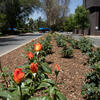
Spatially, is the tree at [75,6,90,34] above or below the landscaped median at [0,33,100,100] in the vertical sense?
above

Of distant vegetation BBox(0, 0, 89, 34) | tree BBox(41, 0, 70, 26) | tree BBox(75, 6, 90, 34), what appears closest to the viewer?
tree BBox(41, 0, 70, 26)

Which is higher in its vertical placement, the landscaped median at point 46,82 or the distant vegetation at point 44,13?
the distant vegetation at point 44,13

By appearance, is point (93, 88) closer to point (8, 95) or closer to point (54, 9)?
point (8, 95)

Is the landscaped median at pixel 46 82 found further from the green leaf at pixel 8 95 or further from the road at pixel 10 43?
the road at pixel 10 43

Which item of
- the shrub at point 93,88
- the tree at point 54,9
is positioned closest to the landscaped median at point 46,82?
the shrub at point 93,88

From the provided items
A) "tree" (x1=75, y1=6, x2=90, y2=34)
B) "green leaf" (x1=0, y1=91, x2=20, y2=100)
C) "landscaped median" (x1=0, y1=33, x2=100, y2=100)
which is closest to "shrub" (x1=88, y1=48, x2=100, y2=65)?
"landscaped median" (x1=0, y1=33, x2=100, y2=100)

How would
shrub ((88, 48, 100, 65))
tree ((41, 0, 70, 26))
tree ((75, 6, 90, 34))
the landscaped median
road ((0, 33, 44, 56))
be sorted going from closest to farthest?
the landscaped median, shrub ((88, 48, 100, 65)), road ((0, 33, 44, 56)), tree ((41, 0, 70, 26)), tree ((75, 6, 90, 34))

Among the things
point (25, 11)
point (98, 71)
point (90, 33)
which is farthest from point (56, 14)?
point (25, 11)

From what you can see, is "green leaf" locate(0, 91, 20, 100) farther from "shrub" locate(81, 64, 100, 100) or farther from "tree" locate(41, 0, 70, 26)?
"tree" locate(41, 0, 70, 26)

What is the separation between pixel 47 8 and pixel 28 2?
27.1m

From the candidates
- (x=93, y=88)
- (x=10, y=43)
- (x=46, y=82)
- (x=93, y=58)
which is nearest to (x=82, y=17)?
(x=10, y=43)

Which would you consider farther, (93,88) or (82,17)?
(82,17)

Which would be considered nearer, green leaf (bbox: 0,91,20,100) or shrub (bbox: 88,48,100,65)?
green leaf (bbox: 0,91,20,100)

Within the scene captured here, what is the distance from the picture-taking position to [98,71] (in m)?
2.21
